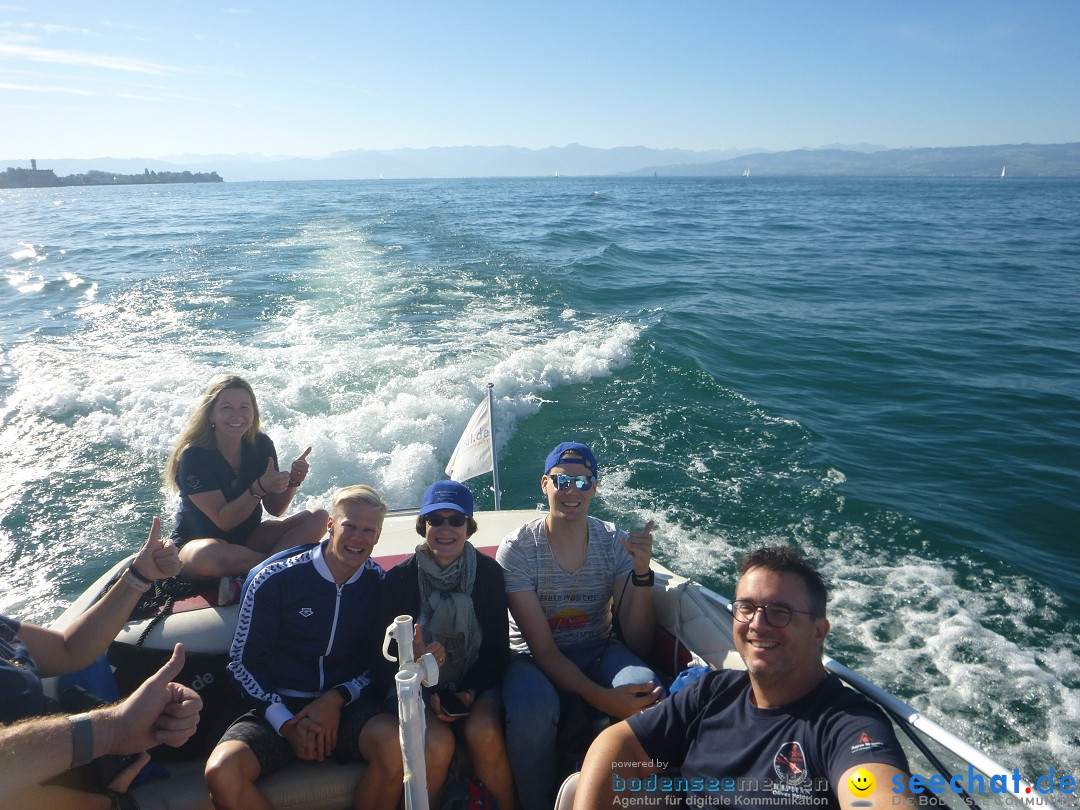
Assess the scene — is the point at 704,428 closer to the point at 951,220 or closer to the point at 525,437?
the point at 525,437

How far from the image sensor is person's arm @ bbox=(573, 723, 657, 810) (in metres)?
1.97

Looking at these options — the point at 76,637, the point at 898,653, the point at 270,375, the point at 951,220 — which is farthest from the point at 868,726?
the point at 951,220

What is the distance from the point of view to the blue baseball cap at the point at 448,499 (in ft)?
8.24

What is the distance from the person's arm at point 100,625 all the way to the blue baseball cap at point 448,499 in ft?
2.91

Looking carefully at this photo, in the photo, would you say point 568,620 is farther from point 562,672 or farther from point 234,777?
point 234,777

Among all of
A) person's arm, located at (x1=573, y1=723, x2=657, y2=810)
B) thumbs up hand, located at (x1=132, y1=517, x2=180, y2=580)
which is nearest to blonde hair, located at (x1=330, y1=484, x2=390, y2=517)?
thumbs up hand, located at (x1=132, y1=517, x2=180, y2=580)

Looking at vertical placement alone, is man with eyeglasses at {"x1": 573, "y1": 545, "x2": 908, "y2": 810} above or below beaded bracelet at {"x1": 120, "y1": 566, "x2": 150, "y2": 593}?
below

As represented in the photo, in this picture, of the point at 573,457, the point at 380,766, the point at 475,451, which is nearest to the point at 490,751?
the point at 380,766

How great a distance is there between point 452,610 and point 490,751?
503 mm

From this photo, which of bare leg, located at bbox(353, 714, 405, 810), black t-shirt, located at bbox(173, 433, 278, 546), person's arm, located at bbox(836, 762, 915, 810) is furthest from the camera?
black t-shirt, located at bbox(173, 433, 278, 546)

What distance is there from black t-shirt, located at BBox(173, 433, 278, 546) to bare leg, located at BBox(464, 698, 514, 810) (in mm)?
1731

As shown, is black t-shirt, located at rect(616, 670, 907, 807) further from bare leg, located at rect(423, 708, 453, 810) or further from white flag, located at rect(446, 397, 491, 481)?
white flag, located at rect(446, 397, 491, 481)

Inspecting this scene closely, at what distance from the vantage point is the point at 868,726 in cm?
173

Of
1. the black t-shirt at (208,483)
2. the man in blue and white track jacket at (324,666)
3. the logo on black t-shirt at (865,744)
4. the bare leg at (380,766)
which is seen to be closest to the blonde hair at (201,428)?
the black t-shirt at (208,483)
